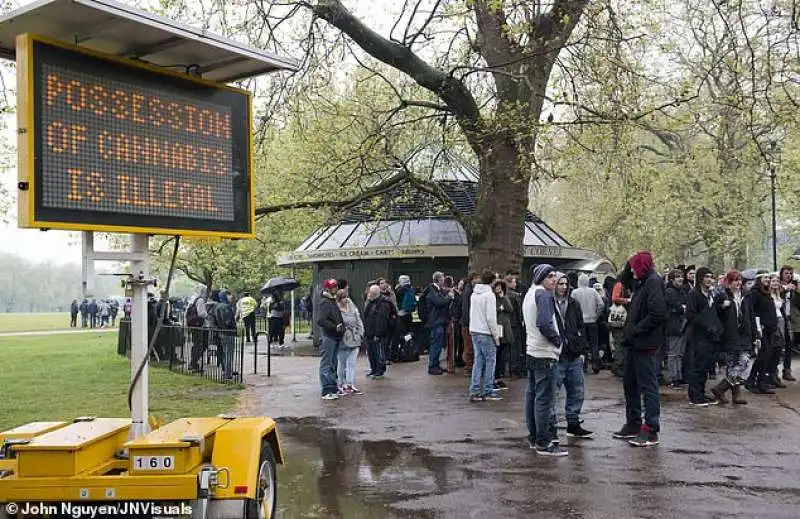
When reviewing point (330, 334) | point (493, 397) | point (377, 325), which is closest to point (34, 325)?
point (377, 325)

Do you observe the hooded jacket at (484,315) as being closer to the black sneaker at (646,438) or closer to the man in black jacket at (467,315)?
the man in black jacket at (467,315)

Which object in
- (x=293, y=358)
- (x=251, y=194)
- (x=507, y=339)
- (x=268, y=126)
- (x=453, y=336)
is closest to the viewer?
(x=251, y=194)

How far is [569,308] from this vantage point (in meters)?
9.38

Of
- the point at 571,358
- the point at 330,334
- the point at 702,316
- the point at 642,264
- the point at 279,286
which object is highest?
the point at 642,264

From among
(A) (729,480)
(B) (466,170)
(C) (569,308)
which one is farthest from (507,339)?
(B) (466,170)

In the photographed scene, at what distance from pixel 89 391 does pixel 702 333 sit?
10.5 meters

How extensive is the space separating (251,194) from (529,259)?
16.8m

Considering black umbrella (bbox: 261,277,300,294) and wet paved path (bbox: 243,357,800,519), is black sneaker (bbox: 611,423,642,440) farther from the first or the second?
black umbrella (bbox: 261,277,300,294)

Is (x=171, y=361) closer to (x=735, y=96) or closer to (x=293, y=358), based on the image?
(x=293, y=358)

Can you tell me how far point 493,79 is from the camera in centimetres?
1666

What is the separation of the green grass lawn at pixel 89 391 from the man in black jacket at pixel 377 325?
256 cm

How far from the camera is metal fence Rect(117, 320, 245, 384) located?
15.5m

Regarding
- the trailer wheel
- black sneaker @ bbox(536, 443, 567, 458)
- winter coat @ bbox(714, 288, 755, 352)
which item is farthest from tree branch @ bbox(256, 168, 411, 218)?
the trailer wheel

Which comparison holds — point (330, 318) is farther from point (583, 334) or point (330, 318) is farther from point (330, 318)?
point (583, 334)
